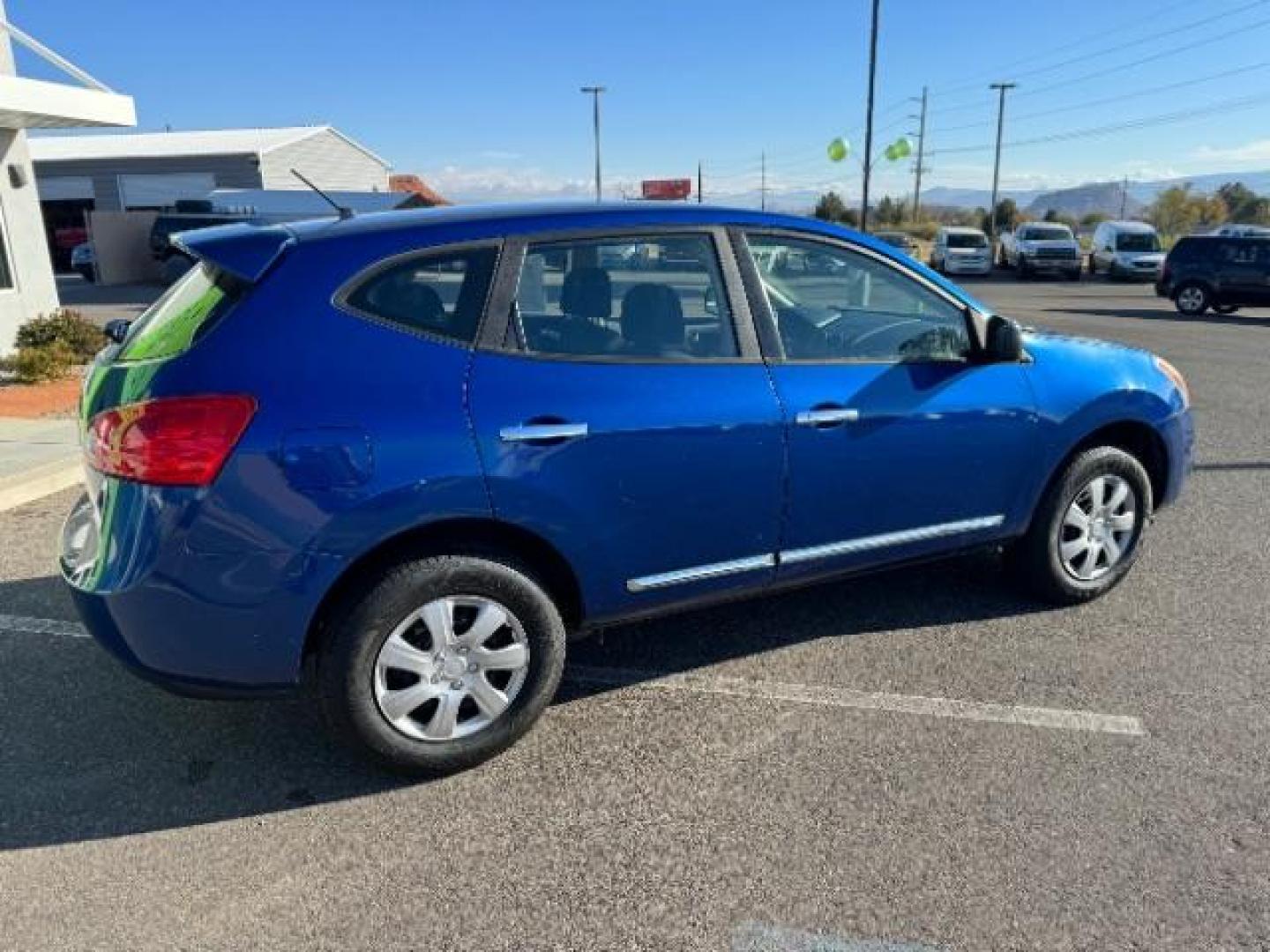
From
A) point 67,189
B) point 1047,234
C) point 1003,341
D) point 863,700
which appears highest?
point 67,189

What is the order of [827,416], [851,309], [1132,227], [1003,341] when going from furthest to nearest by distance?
[1132,227] < [851,309] < [1003,341] < [827,416]

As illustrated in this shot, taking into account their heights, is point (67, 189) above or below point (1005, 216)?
above

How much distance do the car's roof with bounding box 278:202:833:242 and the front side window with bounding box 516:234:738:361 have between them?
0.07 metres

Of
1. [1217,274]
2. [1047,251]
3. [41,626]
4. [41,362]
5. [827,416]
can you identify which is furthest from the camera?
[1047,251]

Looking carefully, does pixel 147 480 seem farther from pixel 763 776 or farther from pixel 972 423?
pixel 972 423

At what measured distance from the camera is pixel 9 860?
2.62m

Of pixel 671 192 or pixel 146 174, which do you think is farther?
pixel 146 174

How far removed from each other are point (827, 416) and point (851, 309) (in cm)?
72

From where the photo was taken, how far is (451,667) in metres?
2.95

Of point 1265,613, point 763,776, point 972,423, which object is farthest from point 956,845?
point 1265,613

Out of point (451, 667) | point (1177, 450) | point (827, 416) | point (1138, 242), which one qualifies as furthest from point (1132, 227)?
point (451, 667)

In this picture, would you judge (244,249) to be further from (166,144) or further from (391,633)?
(166,144)

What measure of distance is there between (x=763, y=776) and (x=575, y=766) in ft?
2.00

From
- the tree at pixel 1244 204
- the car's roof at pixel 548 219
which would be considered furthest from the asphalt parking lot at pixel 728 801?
the tree at pixel 1244 204
